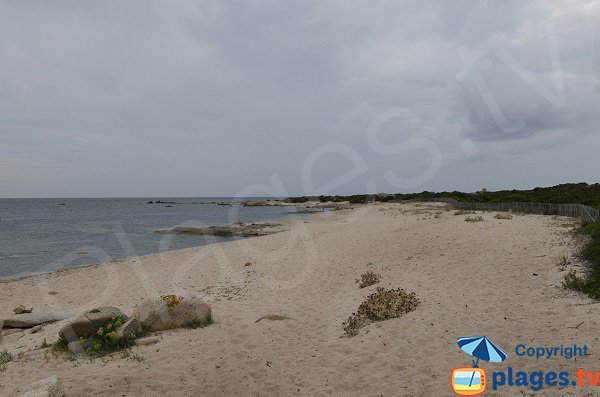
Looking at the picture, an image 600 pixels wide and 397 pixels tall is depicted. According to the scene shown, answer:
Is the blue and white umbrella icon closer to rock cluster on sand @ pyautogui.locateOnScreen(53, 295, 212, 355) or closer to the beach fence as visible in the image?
rock cluster on sand @ pyautogui.locateOnScreen(53, 295, 212, 355)

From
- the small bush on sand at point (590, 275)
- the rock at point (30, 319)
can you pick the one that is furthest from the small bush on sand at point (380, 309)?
the rock at point (30, 319)

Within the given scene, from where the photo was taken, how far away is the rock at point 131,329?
31.6ft

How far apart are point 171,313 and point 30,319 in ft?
21.2

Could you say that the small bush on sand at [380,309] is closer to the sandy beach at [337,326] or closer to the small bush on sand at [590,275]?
the sandy beach at [337,326]

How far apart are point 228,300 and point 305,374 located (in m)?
7.60

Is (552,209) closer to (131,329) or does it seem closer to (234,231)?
(131,329)

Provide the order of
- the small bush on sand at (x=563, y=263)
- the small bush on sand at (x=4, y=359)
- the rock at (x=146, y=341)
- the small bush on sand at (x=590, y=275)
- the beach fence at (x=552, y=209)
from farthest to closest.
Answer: the beach fence at (x=552, y=209)
the small bush on sand at (x=563, y=263)
the small bush on sand at (x=590, y=275)
the rock at (x=146, y=341)
the small bush on sand at (x=4, y=359)

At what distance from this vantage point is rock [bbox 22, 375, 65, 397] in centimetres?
649

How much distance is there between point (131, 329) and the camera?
32.4ft

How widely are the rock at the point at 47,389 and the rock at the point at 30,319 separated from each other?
8.10m

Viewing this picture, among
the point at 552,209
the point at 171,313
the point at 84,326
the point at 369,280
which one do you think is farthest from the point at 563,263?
the point at 552,209

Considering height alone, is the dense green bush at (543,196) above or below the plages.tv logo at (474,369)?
above

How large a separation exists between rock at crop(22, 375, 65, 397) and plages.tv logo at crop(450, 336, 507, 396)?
6875mm

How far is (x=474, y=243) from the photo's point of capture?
17.8 meters
